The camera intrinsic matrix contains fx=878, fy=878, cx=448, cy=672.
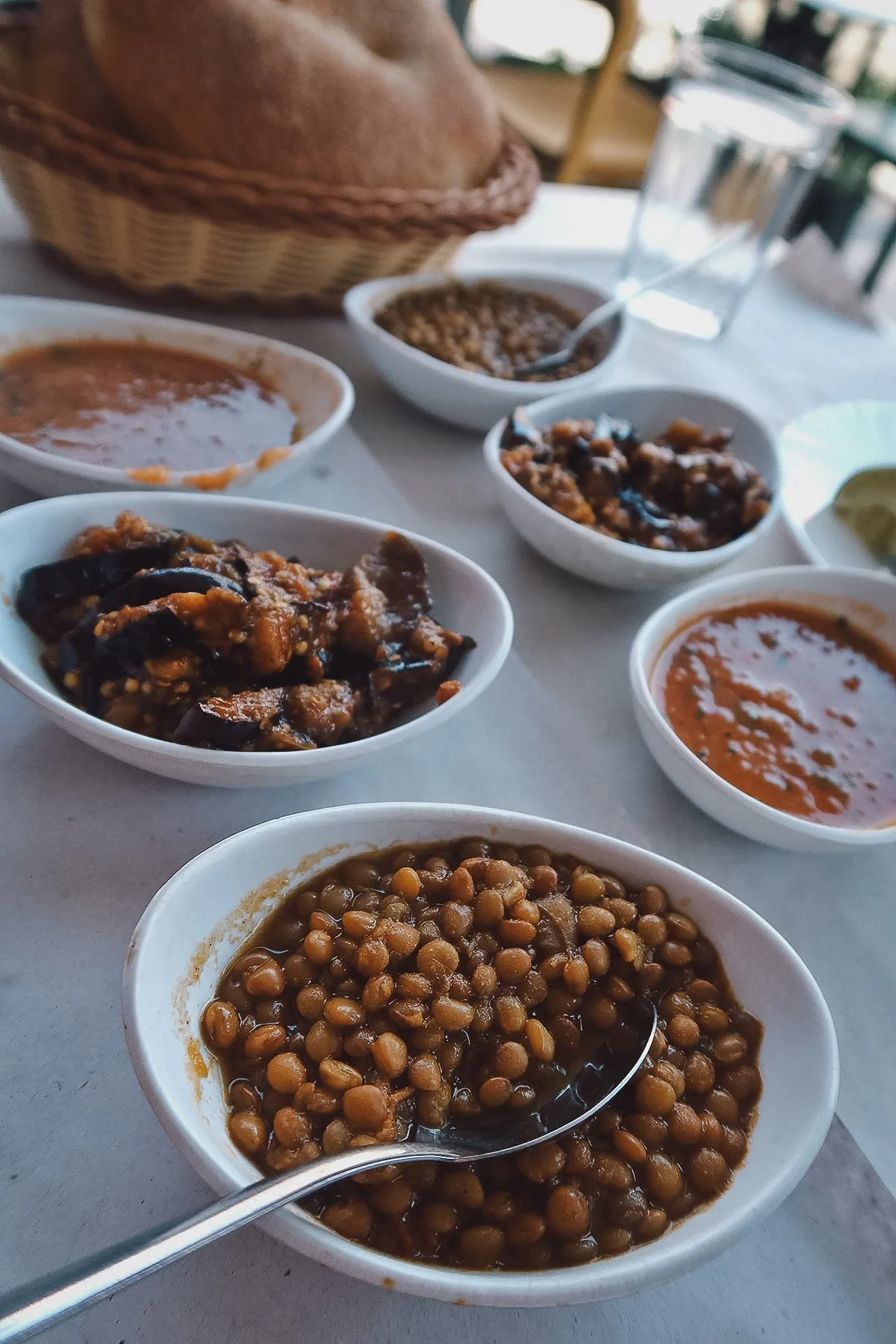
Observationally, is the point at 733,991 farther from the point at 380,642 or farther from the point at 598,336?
the point at 598,336

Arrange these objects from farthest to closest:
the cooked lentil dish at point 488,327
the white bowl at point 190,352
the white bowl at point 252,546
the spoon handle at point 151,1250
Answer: the cooked lentil dish at point 488,327 → the white bowl at point 190,352 → the white bowl at point 252,546 → the spoon handle at point 151,1250

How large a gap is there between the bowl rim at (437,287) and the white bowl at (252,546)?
0.69 m

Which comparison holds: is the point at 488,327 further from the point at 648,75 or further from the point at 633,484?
the point at 648,75

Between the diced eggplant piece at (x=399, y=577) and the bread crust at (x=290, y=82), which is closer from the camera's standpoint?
the diced eggplant piece at (x=399, y=577)

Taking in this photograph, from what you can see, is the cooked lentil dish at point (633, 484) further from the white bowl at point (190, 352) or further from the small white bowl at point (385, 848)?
the small white bowl at point (385, 848)

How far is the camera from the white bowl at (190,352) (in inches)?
68.7

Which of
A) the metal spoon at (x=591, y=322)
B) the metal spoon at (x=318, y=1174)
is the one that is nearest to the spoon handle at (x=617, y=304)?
the metal spoon at (x=591, y=322)

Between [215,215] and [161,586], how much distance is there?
112cm

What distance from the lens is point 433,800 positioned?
63.7 inches

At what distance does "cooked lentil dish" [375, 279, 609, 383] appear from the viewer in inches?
96.5

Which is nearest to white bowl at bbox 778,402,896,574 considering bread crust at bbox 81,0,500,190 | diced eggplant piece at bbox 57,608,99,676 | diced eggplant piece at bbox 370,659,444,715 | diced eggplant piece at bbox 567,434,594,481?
diced eggplant piece at bbox 567,434,594,481

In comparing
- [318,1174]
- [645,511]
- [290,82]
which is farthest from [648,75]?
[318,1174]

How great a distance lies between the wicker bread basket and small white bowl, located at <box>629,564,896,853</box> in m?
1.23

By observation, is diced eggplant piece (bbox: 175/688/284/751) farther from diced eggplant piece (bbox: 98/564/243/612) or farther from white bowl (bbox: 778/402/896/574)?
white bowl (bbox: 778/402/896/574)
